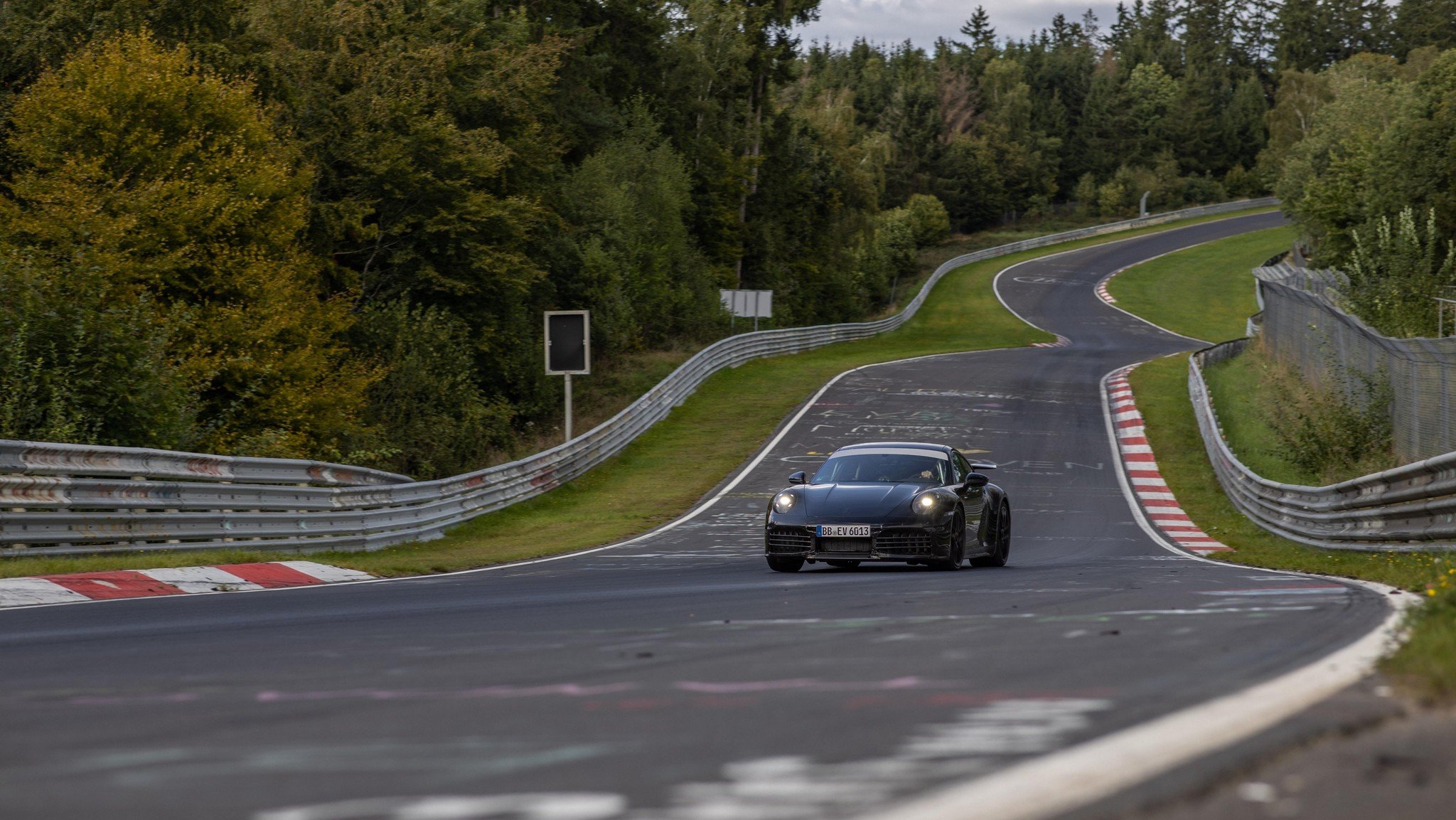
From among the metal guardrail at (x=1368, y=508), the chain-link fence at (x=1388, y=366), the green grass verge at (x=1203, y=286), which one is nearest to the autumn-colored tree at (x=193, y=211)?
the metal guardrail at (x=1368, y=508)

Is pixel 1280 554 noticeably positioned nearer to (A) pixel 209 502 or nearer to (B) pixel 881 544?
(B) pixel 881 544

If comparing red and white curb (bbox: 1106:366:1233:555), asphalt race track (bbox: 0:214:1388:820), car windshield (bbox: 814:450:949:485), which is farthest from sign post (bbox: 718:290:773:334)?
asphalt race track (bbox: 0:214:1388:820)

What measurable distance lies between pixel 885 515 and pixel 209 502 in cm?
770

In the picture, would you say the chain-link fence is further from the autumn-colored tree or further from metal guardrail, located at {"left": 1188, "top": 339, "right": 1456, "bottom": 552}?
the autumn-colored tree

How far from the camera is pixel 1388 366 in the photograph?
2011 centimetres

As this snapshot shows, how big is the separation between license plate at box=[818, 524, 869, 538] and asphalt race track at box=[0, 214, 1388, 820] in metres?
1.15

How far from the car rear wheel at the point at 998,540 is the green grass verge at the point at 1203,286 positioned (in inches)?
2123

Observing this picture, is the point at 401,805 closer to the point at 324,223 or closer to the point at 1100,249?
the point at 324,223

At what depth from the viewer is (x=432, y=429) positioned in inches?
1371

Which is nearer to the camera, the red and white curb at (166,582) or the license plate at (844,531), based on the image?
the red and white curb at (166,582)

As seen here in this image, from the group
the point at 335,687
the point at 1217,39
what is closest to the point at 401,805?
the point at 335,687

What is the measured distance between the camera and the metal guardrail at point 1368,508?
543 inches

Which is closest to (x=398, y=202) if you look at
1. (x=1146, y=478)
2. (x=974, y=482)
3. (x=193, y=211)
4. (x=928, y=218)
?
(x=193, y=211)

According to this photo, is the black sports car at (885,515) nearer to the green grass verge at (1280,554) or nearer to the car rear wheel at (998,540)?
the car rear wheel at (998,540)
